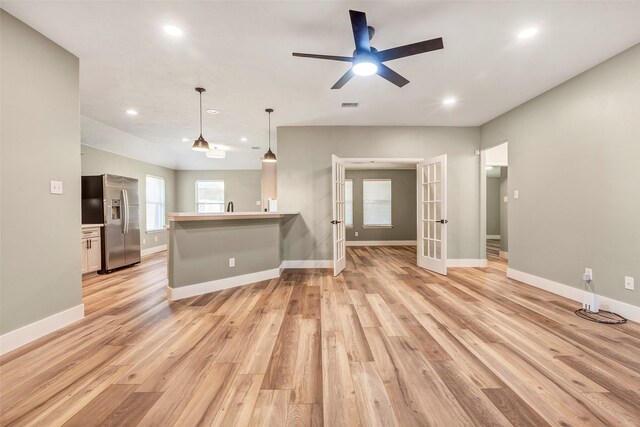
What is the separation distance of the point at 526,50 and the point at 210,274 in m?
4.47

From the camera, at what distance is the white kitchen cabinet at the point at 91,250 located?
4.33m

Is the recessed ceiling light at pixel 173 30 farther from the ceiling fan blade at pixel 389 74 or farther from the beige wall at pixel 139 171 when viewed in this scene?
the beige wall at pixel 139 171

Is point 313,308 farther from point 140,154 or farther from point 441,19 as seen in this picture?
point 140,154

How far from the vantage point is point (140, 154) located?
6469 millimetres

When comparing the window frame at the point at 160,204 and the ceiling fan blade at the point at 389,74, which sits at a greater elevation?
the ceiling fan blade at the point at 389,74

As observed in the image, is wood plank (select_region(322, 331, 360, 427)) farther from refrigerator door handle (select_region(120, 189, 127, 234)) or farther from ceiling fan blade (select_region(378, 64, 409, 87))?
refrigerator door handle (select_region(120, 189, 127, 234))

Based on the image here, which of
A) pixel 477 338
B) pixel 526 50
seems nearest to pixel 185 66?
pixel 526 50

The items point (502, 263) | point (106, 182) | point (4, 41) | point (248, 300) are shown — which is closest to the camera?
point (4, 41)

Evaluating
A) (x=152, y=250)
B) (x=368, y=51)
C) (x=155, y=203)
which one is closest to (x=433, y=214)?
(x=368, y=51)

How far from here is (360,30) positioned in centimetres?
197

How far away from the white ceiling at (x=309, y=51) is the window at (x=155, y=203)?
304 centimetres

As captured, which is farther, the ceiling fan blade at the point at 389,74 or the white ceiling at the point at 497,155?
the white ceiling at the point at 497,155

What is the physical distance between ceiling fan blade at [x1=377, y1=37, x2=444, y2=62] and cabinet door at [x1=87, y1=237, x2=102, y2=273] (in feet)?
17.5

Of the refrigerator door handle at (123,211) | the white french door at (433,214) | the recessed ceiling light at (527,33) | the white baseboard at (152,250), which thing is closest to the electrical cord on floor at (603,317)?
the white french door at (433,214)
